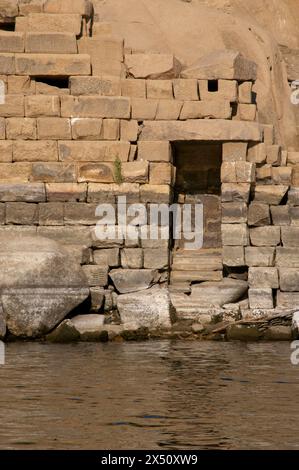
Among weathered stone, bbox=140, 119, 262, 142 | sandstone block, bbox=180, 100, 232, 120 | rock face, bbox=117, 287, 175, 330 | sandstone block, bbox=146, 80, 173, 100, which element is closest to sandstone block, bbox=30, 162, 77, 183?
weathered stone, bbox=140, 119, 262, 142

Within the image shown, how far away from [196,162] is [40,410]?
34.2 ft

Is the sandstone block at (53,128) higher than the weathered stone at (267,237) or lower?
higher

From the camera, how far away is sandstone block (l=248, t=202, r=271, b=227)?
24.9 m

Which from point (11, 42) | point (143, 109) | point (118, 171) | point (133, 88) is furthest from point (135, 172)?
point (11, 42)

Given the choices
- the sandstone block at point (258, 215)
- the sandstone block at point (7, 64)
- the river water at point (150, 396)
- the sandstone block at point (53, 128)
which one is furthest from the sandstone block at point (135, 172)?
the river water at point (150, 396)

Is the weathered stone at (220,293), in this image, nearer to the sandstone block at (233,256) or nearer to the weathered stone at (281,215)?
the sandstone block at (233,256)

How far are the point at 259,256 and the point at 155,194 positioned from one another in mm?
2154

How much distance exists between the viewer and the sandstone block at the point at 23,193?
24.6 metres

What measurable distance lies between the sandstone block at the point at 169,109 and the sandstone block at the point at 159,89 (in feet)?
0.50

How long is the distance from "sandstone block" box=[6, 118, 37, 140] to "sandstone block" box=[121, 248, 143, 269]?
2.66 metres

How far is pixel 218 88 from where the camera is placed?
82.5 feet
